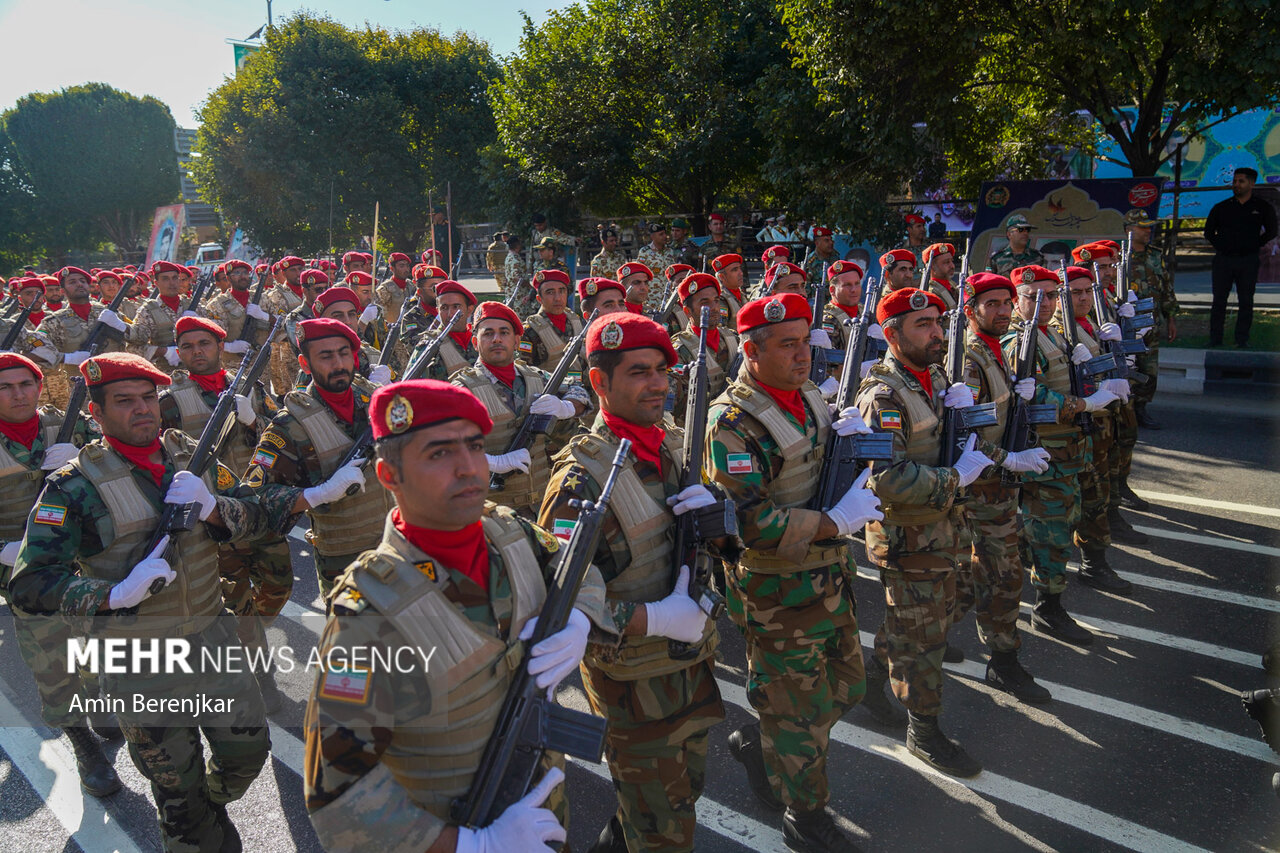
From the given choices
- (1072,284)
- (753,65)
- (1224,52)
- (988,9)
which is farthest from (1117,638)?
(753,65)

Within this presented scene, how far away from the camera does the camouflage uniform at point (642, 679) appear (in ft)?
10.7

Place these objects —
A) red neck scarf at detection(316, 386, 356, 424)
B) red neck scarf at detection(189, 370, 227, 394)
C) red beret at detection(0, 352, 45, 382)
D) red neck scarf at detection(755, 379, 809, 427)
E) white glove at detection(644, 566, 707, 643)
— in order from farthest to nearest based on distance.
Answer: red neck scarf at detection(189, 370, 227, 394), red neck scarf at detection(316, 386, 356, 424), red beret at detection(0, 352, 45, 382), red neck scarf at detection(755, 379, 809, 427), white glove at detection(644, 566, 707, 643)

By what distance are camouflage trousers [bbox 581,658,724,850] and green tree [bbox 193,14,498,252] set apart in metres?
25.3

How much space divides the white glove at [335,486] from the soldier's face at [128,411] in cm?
87

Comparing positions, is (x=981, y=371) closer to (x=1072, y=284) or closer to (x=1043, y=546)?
(x=1043, y=546)

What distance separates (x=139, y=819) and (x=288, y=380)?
8412 millimetres

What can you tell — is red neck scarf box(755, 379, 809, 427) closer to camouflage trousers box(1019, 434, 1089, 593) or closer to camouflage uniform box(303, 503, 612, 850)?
camouflage uniform box(303, 503, 612, 850)

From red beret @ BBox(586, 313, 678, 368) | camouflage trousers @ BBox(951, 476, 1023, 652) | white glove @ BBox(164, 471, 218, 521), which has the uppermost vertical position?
red beret @ BBox(586, 313, 678, 368)

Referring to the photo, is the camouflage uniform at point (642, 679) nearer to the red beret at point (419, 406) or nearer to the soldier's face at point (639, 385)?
the soldier's face at point (639, 385)

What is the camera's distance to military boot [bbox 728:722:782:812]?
13.9 ft

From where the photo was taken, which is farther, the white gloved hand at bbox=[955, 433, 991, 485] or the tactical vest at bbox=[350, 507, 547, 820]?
the white gloved hand at bbox=[955, 433, 991, 485]

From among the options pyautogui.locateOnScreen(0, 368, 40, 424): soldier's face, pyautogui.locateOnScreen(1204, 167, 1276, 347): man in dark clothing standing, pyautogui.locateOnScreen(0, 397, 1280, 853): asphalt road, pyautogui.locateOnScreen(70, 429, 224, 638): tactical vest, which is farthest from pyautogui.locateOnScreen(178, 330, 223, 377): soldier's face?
pyautogui.locateOnScreen(1204, 167, 1276, 347): man in dark clothing standing

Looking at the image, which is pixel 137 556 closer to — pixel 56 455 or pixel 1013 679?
pixel 56 455

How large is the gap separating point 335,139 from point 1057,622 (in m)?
27.2
